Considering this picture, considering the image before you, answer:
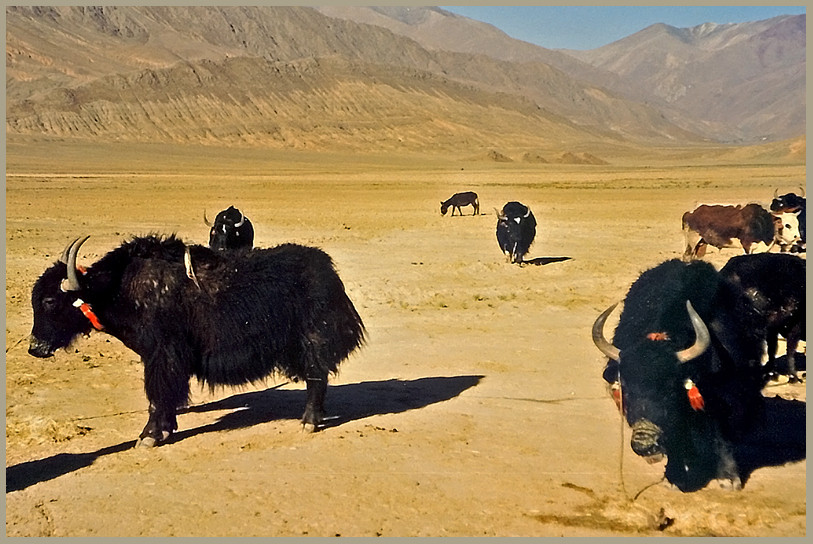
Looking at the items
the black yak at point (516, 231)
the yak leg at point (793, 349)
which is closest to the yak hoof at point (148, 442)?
the yak leg at point (793, 349)

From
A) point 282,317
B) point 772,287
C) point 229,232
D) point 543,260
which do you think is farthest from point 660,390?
point 543,260

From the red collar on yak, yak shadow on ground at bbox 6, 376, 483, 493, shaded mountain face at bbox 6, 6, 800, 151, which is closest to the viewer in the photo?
yak shadow on ground at bbox 6, 376, 483, 493

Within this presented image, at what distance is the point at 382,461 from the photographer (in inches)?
283

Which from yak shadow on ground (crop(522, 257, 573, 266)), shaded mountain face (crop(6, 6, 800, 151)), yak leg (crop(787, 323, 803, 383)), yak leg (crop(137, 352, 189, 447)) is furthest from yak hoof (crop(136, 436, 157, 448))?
shaded mountain face (crop(6, 6, 800, 151))

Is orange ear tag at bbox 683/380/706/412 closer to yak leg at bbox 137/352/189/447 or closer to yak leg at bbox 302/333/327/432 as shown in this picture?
yak leg at bbox 302/333/327/432

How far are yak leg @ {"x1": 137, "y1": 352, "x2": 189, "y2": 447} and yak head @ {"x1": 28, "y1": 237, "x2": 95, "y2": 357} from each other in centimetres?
72

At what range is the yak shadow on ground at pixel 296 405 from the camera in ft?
24.0

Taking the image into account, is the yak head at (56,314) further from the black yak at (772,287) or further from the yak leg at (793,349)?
the yak leg at (793,349)

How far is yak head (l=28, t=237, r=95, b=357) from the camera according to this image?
7.72 metres

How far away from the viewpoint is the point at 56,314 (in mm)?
7758

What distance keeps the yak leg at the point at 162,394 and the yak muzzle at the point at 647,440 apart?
12.6ft

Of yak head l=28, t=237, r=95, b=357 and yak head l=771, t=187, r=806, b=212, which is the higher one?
yak head l=28, t=237, r=95, b=357

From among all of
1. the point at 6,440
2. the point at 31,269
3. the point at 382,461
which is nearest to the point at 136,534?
the point at 382,461

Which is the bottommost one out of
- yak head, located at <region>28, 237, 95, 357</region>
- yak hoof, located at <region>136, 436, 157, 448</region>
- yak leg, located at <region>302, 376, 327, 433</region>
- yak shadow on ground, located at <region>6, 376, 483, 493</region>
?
yak shadow on ground, located at <region>6, 376, 483, 493</region>
